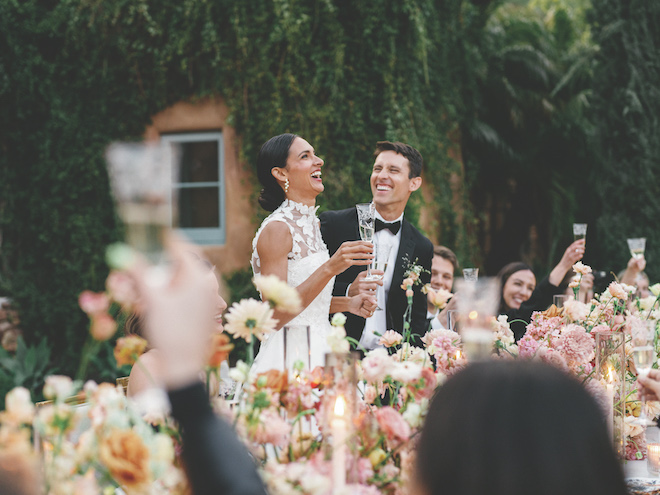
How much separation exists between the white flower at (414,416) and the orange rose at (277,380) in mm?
257

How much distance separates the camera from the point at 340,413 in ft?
4.07

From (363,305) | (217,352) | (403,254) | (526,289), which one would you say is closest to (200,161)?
(403,254)

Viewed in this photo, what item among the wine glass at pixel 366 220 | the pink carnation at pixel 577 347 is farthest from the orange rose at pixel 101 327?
the wine glass at pixel 366 220

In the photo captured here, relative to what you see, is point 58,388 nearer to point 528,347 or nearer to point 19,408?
point 19,408

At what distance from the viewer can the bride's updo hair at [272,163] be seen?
3.07 metres

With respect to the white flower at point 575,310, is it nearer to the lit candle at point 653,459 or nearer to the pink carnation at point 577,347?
the pink carnation at point 577,347

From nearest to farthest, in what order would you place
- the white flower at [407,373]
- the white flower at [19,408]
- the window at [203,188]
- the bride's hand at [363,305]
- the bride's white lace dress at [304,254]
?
the white flower at [19,408] → the white flower at [407,373] → the bride's hand at [363,305] → the bride's white lace dress at [304,254] → the window at [203,188]

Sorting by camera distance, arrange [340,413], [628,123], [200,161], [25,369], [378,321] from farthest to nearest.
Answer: [628,123], [200,161], [25,369], [378,321], [340,413]

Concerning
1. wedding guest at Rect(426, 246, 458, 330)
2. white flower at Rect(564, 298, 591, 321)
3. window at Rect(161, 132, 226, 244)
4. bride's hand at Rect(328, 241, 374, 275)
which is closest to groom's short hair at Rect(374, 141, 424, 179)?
wedding guest at Rect(426, 246, 458, 330)

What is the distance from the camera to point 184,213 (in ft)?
23.8

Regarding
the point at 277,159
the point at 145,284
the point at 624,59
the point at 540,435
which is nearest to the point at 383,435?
the point at 540,435

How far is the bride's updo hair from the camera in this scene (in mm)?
3068

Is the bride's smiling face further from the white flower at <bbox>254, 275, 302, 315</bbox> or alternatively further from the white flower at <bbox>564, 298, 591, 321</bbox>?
the white flower at <bbox>254, 275, 302, 315</bbox>

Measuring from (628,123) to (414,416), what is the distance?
25.5 ft
